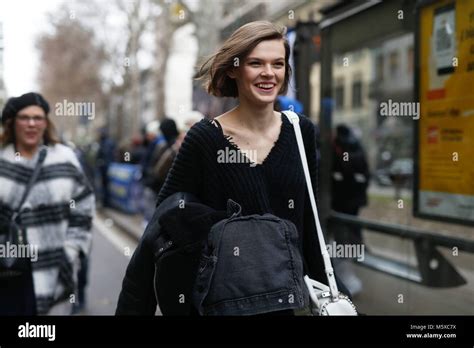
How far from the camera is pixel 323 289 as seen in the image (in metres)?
2.16

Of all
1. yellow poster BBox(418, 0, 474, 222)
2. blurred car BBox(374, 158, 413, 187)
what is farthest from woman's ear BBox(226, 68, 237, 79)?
blurred car BBox(374, 158, 413, 187)

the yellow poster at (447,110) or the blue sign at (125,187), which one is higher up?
the yellow poster at (447,110)

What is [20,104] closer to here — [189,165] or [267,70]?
[189,165]

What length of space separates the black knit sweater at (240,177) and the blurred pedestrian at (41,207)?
5.27 feet

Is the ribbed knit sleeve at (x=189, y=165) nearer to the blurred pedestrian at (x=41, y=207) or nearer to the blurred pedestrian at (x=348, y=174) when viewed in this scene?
the blurred pedestrian at (x=41, y=207)

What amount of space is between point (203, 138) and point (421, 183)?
3487 mm

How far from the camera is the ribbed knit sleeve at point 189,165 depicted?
2191 mm

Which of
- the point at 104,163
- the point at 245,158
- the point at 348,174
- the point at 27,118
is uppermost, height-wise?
the point at 27,118

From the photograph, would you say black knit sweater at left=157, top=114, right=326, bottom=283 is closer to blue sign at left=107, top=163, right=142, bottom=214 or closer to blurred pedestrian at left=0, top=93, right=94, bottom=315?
blurred pedestrian at left=0, top=93, right=94, bottom=315

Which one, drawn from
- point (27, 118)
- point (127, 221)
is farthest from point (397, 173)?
point (27, 118)

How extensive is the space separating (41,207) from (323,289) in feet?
6.82

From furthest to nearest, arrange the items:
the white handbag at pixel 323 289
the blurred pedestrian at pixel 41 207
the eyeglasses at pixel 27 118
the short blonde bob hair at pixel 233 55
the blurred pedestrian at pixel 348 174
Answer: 1. the blurred pedestrian at pixel 348 174
2. the eyeglasses at pixel 27 118
3. the blurred pedestrian at pixel 41 207
4. the short blonde bob hair at pixel 233 55
5. the white handbag at pixel 323 289

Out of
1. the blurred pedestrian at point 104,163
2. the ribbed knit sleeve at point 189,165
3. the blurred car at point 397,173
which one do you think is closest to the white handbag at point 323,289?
the ribbed knit sleeve at point 189,165

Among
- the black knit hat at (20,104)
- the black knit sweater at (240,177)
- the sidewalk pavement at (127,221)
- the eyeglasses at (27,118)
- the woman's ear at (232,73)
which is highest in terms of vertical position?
the black knit hat at (20,104)
